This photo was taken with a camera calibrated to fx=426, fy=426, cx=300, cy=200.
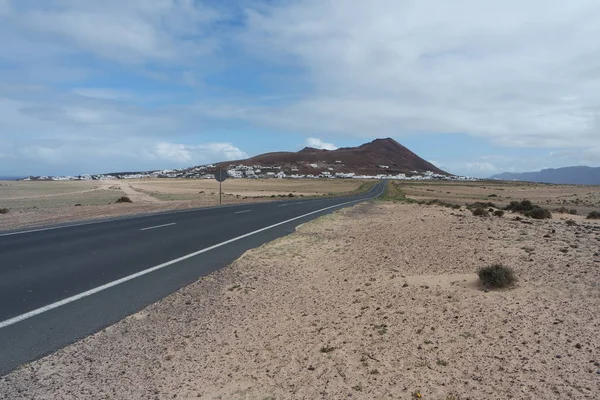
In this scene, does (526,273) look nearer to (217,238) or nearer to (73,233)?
(217,238)

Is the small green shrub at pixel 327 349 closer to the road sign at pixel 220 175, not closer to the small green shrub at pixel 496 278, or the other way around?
the small green shrub at pixel 496 278

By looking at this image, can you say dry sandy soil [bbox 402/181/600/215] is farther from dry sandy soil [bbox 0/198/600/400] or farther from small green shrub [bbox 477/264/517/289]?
dry sandy soil [bbox 0/198/600/400]

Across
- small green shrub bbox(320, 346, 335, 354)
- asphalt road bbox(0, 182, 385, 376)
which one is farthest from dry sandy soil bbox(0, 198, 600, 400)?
asphalt road bbox(0, 182, 385, 376)

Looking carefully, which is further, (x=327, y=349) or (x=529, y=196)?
(x=529, y=196)

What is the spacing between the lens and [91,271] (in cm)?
927

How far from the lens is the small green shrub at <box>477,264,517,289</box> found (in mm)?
6859

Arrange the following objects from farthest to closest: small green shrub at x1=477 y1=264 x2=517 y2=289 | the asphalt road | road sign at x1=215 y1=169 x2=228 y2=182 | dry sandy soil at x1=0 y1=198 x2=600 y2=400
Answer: road sign at x1=215 y1=169 x2=228 y2=182
small green shrub at x1=477 y1=264 x2=517 y2=289
the asphalt road
dry sandy soil at x1=0 y1=198 x2=600 y2=400

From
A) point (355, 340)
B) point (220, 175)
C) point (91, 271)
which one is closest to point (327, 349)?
point (355, 340)

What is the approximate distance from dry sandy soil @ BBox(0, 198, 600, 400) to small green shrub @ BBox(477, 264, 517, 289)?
0.22 metres

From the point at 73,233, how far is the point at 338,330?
498 inches

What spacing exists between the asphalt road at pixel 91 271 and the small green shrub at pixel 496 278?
5501mm

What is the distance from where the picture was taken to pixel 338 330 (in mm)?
5684

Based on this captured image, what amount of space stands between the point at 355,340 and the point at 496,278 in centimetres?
300

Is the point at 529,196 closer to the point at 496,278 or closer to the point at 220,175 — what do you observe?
the point at 220,175
